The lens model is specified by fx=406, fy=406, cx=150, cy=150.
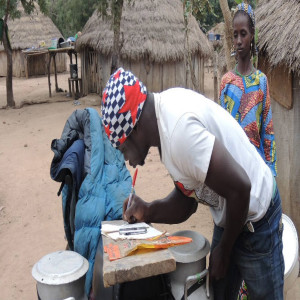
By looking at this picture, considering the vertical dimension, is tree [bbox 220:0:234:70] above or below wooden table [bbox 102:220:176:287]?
above

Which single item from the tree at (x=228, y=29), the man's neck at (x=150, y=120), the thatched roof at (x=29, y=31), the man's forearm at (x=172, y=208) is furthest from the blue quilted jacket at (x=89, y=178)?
the thatched roof at (x=29, y=31)

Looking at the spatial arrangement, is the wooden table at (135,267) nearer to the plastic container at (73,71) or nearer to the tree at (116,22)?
the tree at (116,22)

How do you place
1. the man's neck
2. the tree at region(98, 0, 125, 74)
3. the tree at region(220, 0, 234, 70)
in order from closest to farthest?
1. the man's neck
2. the tree at region(220, 0, 234, 70)
3. the tree at region(98, 0, 125, 74)

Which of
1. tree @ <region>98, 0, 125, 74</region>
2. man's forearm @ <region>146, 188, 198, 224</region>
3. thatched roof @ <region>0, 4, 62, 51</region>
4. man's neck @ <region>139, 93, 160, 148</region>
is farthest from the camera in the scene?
thatched roof @ <region>0, 4, 62, 51</region>

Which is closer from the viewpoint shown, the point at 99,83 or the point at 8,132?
the point at 8,132

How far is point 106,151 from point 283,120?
1683mm

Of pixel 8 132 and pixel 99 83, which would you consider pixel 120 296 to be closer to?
pixel 8 132

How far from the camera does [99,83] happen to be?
1312 centimetres

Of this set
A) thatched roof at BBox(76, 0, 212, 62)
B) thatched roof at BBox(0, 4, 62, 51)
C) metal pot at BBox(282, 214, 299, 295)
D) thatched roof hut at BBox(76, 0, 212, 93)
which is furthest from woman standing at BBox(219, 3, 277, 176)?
thatched roof at BBox(0, 4, 62, 51)

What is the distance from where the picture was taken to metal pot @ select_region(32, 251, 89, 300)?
5.19ft

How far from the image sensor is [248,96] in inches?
97.5

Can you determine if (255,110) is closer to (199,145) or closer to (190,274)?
(190,274)

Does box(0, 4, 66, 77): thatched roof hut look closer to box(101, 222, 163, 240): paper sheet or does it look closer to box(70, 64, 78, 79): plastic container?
box(70, 64, 78, 79): plastic container

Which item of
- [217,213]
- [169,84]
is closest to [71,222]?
[217,213]
